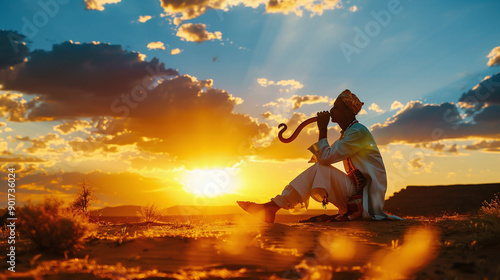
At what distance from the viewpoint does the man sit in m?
7.38

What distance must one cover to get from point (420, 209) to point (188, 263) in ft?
60.9

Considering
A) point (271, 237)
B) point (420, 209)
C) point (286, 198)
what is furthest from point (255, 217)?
point (420, 209)

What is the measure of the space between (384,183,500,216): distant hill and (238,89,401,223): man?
1270 cm

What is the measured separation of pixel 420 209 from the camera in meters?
20.0

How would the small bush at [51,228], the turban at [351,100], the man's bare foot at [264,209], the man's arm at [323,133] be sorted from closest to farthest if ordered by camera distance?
the small bush at [51,228]
the man's bare foot at [264,209]
the man's arm at [323,133]
the turban at [351,100]

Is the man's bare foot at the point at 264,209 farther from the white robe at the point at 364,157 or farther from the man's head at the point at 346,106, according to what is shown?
the man's head at the point at 346,106

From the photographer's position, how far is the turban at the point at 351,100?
7914 millimetres

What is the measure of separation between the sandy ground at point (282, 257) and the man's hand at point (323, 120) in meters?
2.59

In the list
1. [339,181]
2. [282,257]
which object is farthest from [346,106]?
[282,257]

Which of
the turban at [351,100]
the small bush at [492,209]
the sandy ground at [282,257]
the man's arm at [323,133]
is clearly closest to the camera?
the sandy ground at [282,257]

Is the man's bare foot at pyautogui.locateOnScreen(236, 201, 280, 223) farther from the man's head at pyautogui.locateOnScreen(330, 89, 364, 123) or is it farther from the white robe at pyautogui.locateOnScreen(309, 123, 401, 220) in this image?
the man's head at pyautogui.locateOnScreen(330, 89, 364, 123)

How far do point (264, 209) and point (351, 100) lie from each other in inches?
113

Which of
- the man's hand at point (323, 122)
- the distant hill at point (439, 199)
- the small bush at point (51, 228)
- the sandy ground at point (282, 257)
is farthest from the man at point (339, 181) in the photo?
the distant hill at point (439, 199)

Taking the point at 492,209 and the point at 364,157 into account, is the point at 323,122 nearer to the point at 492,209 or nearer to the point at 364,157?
the point at 364,157
